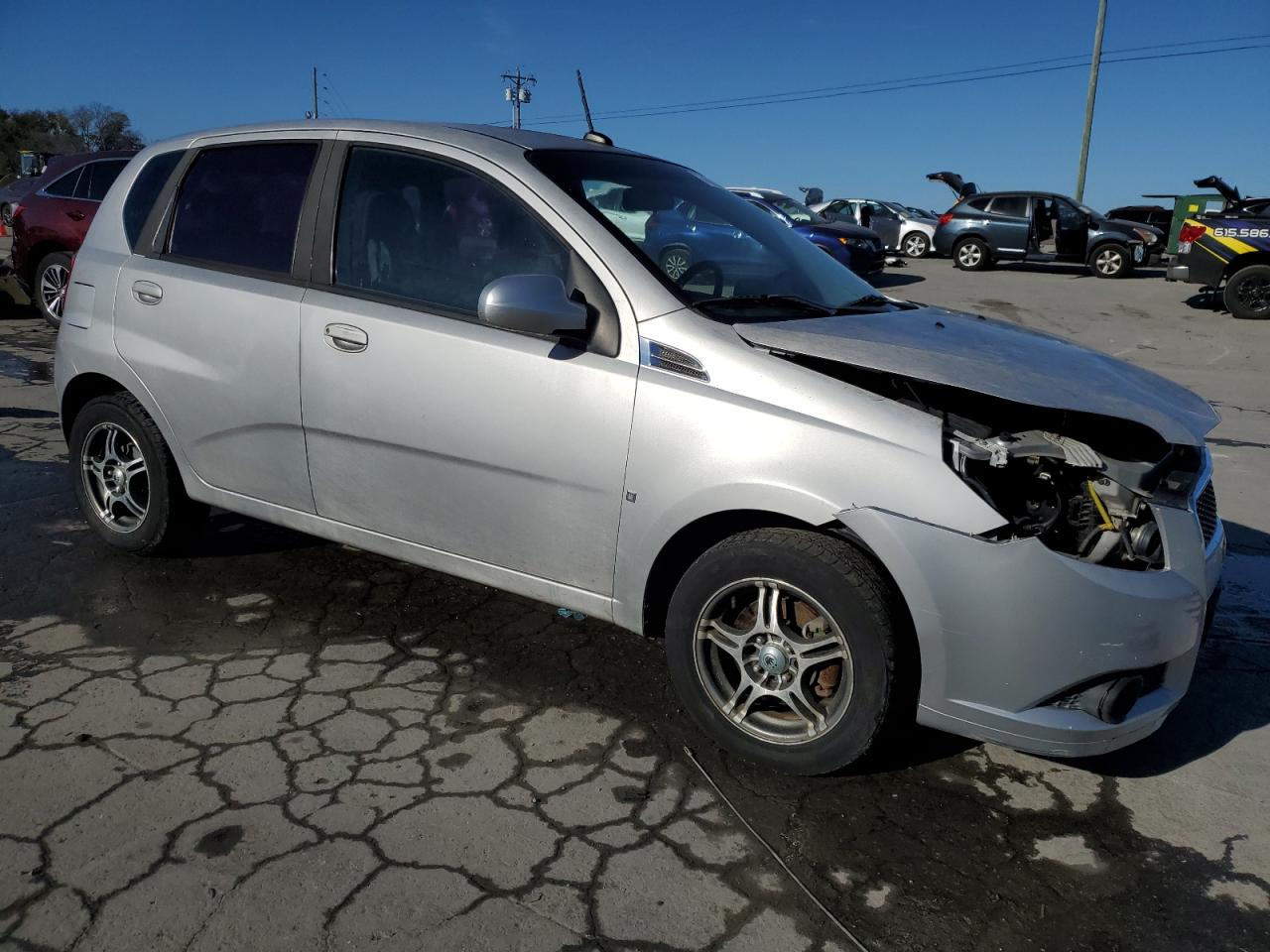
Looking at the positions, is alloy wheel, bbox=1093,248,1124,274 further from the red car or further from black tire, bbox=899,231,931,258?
the red car

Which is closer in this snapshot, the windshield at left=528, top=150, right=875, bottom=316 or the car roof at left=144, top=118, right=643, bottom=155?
the windshield at left=528, top=150, right=875, bottom=316

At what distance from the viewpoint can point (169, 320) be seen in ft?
12.8

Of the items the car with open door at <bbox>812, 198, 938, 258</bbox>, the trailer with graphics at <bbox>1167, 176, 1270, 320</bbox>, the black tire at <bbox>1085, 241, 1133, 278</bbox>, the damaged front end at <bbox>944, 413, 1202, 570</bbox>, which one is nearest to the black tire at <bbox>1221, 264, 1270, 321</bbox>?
the trailer with graphics at <bbox>1167, 176, 1270, 320</bbox>

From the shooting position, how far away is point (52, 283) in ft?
35.9

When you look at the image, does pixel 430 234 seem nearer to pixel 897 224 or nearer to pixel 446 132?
pixel 446 132

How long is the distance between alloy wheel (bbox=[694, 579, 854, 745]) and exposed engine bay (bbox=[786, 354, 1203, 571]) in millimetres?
576

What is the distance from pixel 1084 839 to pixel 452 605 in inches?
93.7

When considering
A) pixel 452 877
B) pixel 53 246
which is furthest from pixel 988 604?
pixel 53 246

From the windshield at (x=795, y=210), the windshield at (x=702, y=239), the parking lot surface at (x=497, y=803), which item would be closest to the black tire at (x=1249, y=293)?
the windshield at (x=795, y=210)

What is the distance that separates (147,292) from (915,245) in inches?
874

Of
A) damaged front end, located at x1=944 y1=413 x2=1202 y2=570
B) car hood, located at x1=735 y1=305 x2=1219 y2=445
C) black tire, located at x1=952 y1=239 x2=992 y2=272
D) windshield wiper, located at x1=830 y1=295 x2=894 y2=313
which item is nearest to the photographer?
damaged front end, located at x1=944 y1=413 x2=1202 y2=570

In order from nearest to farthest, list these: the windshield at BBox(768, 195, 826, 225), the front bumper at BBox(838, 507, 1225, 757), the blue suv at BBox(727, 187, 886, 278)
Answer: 1. the front bumper at BBox(838, 507, 1225, 757)
2. the blue suv at BBox(727, 187, 886, 278)
3. the windshield at BBox(768, 195, 826, 225)

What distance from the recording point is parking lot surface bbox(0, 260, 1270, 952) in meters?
2.30

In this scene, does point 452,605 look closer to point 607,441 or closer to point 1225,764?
point 607,441
